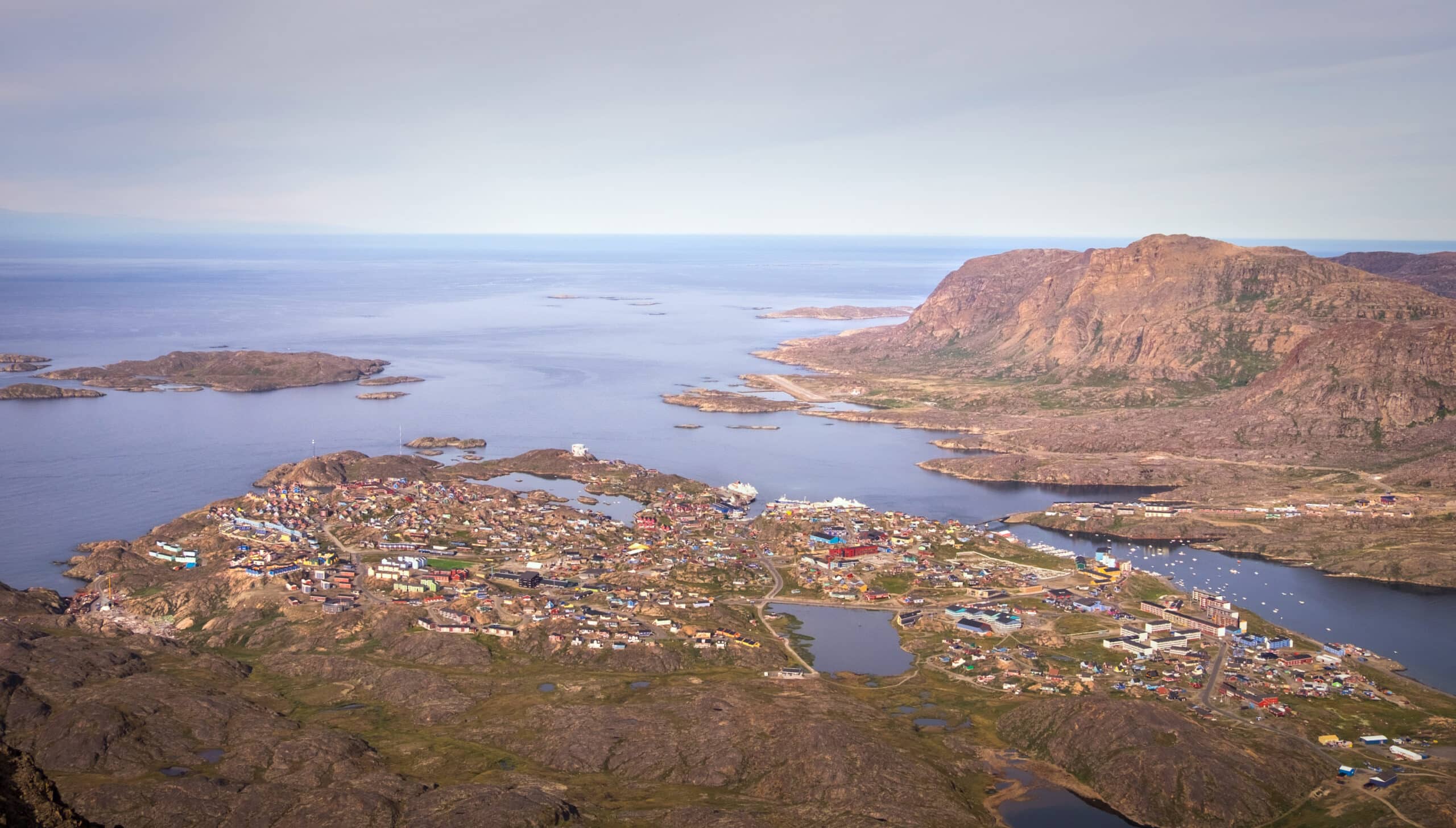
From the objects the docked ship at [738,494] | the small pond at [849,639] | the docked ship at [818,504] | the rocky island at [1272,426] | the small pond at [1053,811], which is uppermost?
the rocky island at [1272,426]

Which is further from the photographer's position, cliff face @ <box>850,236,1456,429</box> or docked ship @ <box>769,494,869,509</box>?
cliff face @ <box>850,236,1456,429</box>

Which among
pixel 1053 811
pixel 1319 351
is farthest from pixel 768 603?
pixel 1319 351

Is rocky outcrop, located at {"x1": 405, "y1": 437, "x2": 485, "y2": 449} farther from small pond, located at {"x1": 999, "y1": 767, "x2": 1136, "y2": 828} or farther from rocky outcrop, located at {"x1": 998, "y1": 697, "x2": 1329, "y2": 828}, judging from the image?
small pond, located at {"x1": 999, "y1": 767, "x2": 1136, "y2": 828}

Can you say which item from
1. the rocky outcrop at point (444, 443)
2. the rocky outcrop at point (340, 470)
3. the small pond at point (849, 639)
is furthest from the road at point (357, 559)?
the rocky outcrop at point (444, 443)

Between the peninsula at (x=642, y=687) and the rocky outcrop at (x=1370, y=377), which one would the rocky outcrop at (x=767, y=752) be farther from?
the rocky outcrop at (x=1370, y=377)

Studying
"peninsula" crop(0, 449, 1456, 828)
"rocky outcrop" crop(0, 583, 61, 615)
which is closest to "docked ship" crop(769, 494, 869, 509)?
"peninsula" crop(0, 449, 1456, 828)

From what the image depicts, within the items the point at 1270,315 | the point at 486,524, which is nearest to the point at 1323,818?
the point at 486,524

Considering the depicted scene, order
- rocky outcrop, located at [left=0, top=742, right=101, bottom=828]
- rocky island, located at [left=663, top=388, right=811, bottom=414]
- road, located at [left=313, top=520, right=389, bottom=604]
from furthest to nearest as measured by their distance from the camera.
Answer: rocky island, located at [left=663, top=388, right=811, bottom=414], road, located at [left=313, top=520, right=389, bottom=604], rocky outcrop, located at [left=0, top=742, right=101, bottom=828]

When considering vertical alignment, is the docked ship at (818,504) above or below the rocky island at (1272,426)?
below
